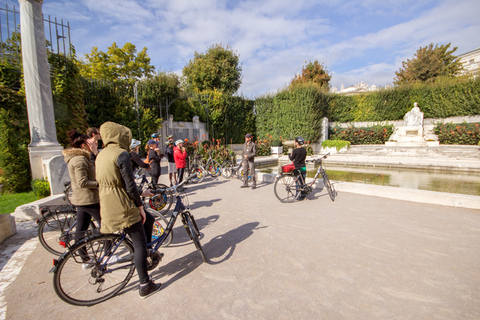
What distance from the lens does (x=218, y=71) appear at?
22891 mm

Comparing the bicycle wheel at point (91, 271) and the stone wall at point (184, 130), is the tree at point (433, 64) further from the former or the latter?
the bicycle wheel at point (91, 271)

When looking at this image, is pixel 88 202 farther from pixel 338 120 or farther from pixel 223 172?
pixel 338 120

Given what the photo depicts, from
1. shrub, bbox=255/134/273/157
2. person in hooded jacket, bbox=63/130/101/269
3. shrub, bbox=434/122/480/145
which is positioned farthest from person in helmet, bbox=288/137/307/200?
shrub, bbox=434/122/480/145

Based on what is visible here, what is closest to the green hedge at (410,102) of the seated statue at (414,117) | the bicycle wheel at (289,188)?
the seated statue at (414,117)

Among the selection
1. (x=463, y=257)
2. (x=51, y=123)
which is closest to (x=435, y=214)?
(x=463, y=257)

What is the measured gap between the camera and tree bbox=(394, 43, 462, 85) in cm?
2709

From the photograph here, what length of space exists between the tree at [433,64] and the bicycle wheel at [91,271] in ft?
108

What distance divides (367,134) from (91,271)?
2142 cm

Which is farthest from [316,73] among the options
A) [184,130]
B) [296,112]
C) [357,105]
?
[184,130]

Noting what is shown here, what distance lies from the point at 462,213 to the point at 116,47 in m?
26.8

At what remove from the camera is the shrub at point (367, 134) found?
1948cm

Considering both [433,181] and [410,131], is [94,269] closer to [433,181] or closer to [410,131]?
[433,181]

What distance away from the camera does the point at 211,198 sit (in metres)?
6.24

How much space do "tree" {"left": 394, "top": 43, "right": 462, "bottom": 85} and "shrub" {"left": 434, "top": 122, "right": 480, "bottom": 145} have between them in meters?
11.7
